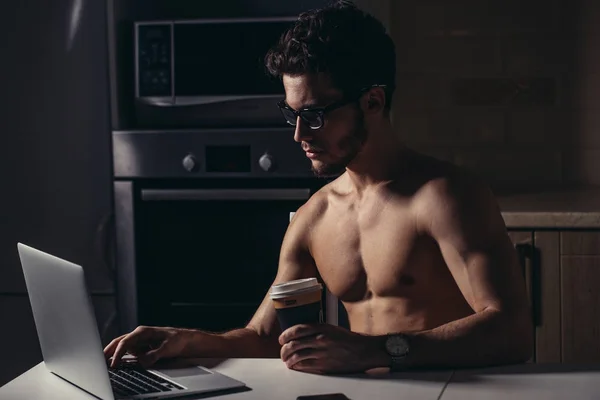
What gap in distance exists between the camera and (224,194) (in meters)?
3.10

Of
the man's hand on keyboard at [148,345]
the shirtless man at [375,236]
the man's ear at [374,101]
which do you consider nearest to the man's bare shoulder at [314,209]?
the shirtless man at [375,236]

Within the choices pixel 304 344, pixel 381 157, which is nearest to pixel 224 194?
pixel 381 157

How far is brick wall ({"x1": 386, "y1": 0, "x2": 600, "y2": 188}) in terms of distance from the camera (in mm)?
3520

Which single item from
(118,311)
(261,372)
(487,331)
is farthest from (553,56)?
(261,372)

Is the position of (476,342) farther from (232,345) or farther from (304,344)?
(232,345)

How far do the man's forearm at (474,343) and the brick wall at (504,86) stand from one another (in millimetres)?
1693

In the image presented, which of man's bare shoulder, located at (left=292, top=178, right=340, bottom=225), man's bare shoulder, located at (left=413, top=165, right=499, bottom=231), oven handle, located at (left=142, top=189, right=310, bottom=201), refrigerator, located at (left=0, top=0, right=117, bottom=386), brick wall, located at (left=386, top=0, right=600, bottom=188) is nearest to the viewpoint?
man's bare shoulder, located at (left=413, top=165, right=499, bottom=231)

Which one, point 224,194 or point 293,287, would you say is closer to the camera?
point 293,287

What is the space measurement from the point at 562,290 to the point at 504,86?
90 cm

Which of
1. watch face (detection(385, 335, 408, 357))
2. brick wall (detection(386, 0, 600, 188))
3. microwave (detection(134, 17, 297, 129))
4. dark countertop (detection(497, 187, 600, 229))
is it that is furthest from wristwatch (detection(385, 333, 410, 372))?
brick wall (detection(386, 0, 600, 188))

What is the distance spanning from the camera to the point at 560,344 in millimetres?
2908

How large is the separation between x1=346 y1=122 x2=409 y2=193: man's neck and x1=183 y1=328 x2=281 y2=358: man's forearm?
0.41 metres

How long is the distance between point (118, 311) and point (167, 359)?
1316 millimetres

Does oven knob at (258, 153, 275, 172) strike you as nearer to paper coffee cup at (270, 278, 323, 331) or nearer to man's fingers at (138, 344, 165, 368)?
man's fingers at (138, 344, 165, 368)
